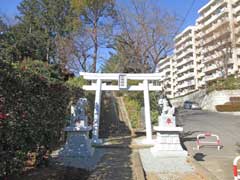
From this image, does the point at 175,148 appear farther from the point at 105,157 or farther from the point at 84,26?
the point at 84,26

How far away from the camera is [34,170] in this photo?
20.3 feet

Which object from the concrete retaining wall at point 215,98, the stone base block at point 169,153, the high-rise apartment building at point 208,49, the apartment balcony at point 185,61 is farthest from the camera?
the apartment balcony at point 185,61

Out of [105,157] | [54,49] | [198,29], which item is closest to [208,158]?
[105,157]

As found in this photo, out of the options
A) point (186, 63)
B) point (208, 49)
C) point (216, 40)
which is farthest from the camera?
point (186, 63)

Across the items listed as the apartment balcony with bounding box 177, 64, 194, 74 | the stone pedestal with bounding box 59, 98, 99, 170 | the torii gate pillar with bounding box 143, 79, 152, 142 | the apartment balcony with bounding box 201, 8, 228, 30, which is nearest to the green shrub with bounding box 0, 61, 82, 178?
the stone pedestal with bounding box 59, 98, 99, 170

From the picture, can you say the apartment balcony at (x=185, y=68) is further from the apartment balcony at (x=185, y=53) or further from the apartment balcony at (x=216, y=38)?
the apartment balcony at (x=216, y=38)

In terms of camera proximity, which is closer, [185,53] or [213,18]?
[213,18]

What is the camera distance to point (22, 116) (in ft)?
15.5

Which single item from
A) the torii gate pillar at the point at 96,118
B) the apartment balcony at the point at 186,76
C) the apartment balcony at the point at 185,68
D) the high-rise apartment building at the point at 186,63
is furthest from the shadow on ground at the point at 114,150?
the apartment balcony at the point at 186,76

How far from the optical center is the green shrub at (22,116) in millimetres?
4121

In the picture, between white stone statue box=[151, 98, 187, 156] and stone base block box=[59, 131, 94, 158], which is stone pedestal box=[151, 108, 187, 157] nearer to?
white stone statue box=[151, 98, 187, 156]

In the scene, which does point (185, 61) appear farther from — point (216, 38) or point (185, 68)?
point (216, 38)

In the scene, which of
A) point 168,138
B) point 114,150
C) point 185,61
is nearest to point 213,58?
point 185,61

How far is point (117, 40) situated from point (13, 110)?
67.4ft
